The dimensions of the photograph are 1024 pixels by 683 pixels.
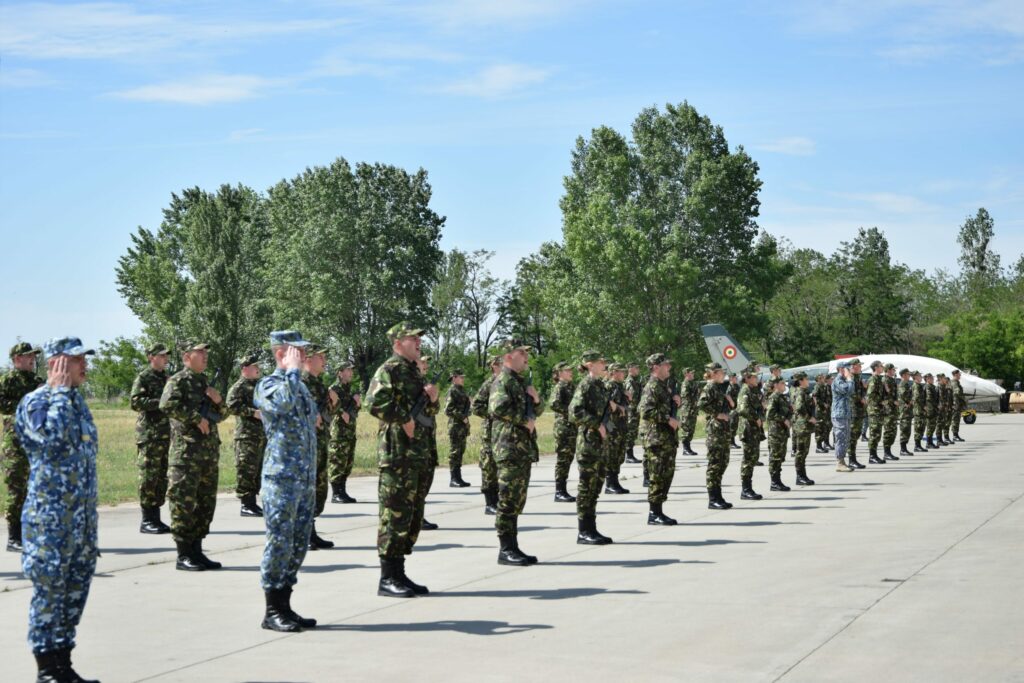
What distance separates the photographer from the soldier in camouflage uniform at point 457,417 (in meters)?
18.1

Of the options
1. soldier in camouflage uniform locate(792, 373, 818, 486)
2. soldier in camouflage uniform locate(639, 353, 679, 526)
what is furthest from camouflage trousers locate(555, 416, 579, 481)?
soldier in camouflage uniform locate(792, 373, 818, 486)

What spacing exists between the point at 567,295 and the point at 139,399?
1952 inches

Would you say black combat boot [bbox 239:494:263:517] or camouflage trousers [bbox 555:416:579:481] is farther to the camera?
camouflage trousers [bbox 555:416:579:481]

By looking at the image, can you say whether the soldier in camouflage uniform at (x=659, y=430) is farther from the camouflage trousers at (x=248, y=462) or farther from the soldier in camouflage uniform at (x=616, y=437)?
the camouflage trousers at (x=248, y=462)

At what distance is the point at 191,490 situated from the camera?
410 inches

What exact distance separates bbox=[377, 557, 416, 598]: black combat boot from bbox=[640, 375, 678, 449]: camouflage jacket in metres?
4.74

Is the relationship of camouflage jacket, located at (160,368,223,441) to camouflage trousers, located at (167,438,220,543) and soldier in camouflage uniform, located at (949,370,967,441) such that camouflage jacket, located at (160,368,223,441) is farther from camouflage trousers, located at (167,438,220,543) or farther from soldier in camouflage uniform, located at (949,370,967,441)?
soldier in camouflage uniform, located at (949,370,967,441)

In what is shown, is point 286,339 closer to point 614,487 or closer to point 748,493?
point 748,493

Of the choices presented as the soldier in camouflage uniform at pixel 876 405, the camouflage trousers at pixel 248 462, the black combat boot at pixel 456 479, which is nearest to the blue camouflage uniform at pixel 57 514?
the camouflage trousers at pixel 248 462

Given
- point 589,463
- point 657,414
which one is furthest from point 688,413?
point 589,463

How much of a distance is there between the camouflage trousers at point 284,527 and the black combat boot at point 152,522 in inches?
227

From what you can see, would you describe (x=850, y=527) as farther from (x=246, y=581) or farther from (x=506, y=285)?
(x=506, y=285)

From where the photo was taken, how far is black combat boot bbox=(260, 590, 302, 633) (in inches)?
306

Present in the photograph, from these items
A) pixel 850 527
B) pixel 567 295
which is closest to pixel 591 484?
pixel 850 527
